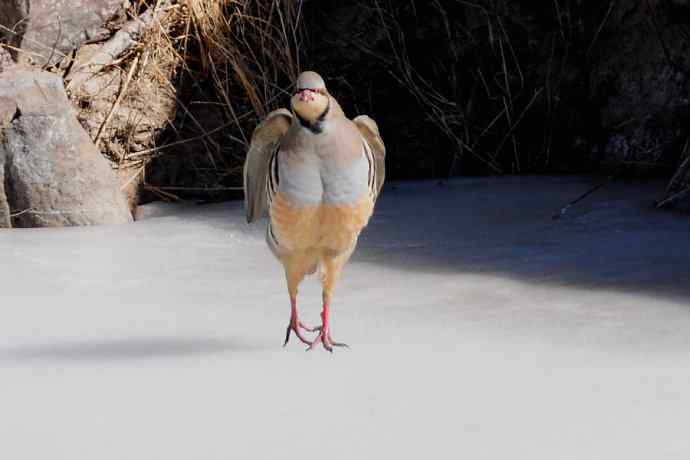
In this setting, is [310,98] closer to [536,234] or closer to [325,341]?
[325,341]

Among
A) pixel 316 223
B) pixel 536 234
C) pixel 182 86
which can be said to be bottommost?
pixel 536 234

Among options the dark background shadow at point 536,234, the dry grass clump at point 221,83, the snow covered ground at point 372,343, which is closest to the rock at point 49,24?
the dry grass clump at point 221,83

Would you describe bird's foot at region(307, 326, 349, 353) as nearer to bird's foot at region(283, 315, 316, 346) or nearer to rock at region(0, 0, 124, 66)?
bird's foot at region(283, 315, 316, 346)

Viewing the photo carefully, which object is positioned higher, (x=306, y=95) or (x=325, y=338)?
(x=306, y=95)

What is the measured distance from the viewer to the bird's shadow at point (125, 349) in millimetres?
2594

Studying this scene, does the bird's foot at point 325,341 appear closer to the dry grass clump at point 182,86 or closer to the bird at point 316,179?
the bird at point 316,179

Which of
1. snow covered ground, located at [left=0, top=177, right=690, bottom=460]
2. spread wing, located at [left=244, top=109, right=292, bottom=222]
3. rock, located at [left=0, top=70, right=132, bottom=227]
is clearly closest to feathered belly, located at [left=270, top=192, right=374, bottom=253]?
spread wing, located at [left=244, top=109, right=292, bottom=222]

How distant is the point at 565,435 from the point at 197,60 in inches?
140

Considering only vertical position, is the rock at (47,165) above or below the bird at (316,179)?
below

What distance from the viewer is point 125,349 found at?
8.69 feet

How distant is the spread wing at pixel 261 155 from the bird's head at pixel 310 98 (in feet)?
0.58

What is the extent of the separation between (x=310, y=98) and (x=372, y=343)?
26.4 inches

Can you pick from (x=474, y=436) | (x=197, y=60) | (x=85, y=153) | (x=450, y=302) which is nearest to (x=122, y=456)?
(x=474, y=436)

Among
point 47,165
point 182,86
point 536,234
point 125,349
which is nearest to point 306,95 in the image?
point 125,349
